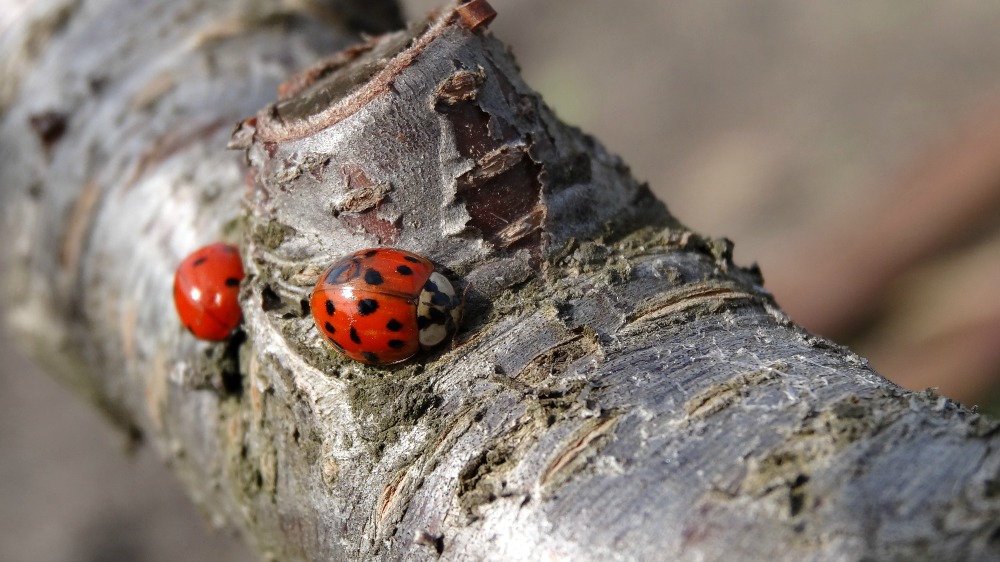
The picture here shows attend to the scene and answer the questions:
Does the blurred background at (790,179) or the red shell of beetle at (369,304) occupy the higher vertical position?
the blurred background at (790,179)

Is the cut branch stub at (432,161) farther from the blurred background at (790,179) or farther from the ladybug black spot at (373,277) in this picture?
the blurred background at (790,179)

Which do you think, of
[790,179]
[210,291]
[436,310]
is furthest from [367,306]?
[790,179]

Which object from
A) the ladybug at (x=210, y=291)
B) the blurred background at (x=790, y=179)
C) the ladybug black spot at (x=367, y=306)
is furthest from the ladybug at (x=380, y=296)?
the blurred background at (x=790, y=179)

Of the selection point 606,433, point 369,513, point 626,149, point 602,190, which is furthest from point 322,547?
point 626,149

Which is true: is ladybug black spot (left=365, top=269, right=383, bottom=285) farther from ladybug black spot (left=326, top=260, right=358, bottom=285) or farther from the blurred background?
the blurred background

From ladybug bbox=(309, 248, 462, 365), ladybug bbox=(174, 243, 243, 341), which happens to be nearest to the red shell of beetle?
ladybug bbox=(309, 248, 462, 365)

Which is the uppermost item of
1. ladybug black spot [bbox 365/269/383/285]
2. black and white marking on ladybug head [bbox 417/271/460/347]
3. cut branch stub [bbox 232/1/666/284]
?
cut branch stub [bbox 232/1/666/284]

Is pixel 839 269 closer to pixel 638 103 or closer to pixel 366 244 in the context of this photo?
pixel 638 103

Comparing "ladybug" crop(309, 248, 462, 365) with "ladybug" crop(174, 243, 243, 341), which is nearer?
"ladybug" crop(309, 248, 462, 365)

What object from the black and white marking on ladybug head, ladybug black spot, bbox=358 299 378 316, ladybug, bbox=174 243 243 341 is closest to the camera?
the black and white marking on ladybug head
